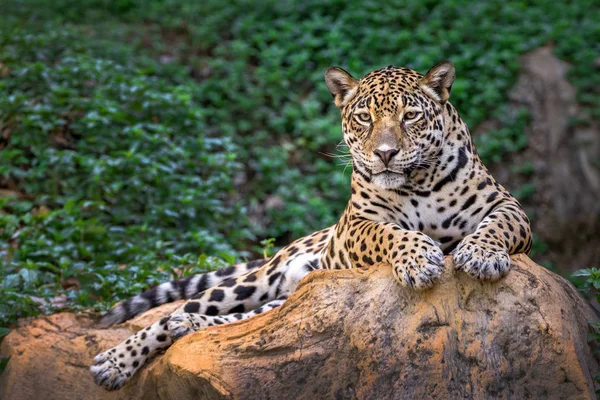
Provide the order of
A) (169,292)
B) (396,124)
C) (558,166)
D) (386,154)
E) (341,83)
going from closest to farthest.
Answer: (386,154), (396,124), (341,83), (169,292), (558,166)

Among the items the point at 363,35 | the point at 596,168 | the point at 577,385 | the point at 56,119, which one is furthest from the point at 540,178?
the point at 577,385

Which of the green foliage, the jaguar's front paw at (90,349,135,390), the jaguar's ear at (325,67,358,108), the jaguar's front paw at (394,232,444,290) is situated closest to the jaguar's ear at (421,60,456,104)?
the jaguar's ear at (325,67,358,108)

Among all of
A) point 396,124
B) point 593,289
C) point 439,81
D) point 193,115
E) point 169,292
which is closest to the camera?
point 396,124

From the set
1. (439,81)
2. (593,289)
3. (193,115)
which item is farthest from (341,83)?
(193,115)

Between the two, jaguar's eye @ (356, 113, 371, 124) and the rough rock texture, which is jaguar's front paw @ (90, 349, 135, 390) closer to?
jaguar's eye @ (356, 113, 371, 124)

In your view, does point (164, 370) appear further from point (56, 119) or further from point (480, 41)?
point (480, 41)

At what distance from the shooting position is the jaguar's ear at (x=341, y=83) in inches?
255

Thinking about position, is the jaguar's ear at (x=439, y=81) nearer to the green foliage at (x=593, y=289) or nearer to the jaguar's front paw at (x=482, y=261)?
the jaguar's front paw at (x=482, y=261)

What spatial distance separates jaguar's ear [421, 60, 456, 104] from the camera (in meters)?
6.07

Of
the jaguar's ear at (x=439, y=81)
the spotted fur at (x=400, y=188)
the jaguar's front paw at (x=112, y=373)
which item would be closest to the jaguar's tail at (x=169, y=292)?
the spotted fur at (x=400, y=188)

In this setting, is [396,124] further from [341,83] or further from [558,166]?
[558,166]

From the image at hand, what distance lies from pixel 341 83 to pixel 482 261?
88.9 inches

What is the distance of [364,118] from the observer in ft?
20.0

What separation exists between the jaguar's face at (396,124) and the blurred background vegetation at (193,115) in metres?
3.21
